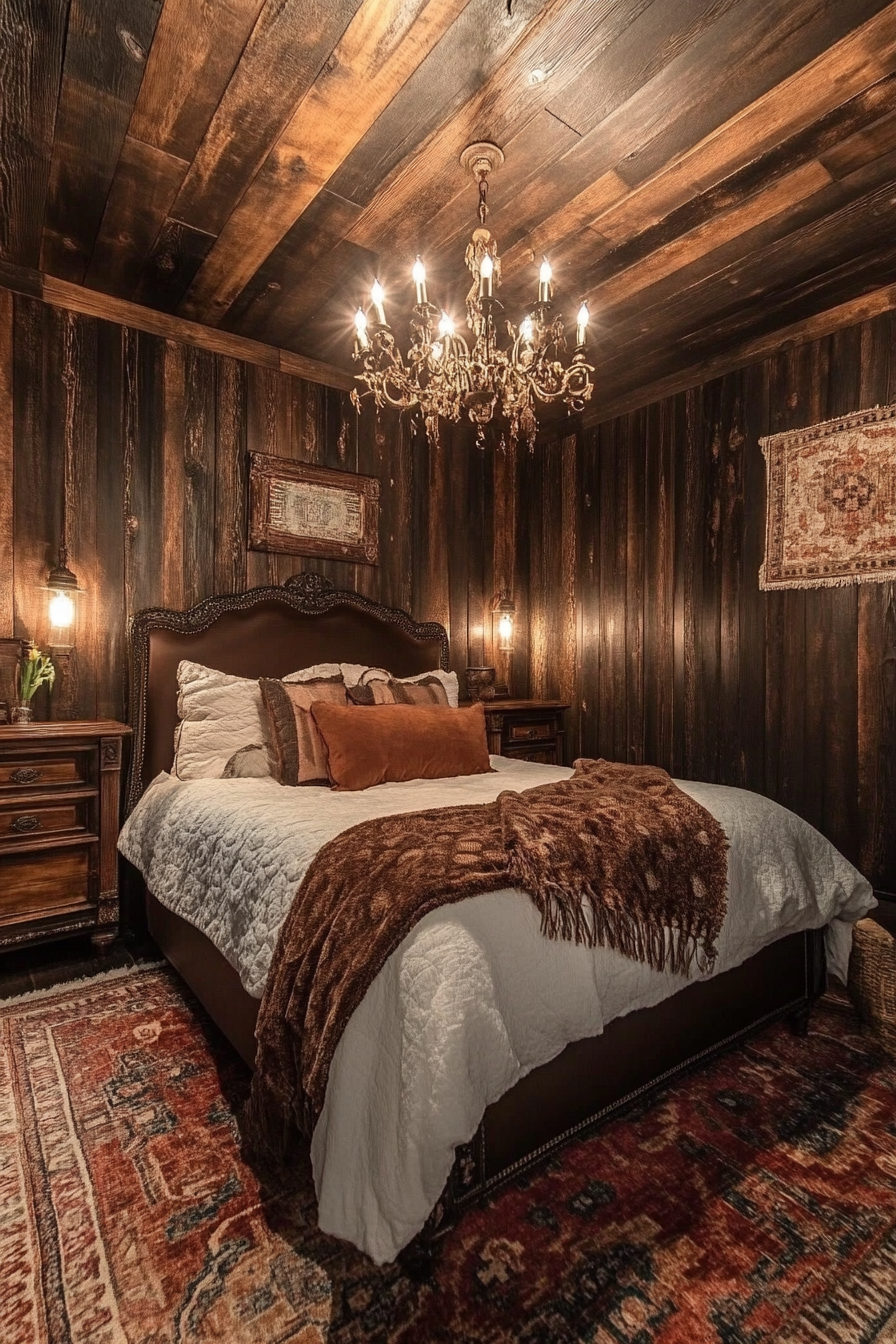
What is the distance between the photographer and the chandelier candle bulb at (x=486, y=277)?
1925mm

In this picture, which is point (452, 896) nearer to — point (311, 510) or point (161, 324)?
point (311, 510)

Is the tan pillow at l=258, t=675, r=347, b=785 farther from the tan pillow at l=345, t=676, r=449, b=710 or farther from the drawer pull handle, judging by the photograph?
the drawer pull handle

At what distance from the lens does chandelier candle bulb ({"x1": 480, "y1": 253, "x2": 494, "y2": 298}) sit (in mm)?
1925

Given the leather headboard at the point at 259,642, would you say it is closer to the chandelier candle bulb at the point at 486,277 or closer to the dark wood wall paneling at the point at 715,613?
the dark wood wall paneling at the point at 715,613

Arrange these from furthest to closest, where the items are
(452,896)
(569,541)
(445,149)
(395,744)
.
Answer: (569,541) < (395,744) < (445,149) < (452,896)

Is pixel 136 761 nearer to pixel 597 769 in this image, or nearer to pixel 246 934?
pixel 246 934

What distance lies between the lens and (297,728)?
8.25 ft

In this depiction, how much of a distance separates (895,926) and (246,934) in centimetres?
258

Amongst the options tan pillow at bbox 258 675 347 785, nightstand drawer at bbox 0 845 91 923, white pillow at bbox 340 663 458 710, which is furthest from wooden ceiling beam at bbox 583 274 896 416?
nightstand drawer at bbox 0 845 91 923

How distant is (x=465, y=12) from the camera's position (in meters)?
1.63

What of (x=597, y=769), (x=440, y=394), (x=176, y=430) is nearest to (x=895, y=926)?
(x=597, y=769)

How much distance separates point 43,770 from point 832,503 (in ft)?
11.3

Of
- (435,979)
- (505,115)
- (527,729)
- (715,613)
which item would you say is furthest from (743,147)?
(527,729)

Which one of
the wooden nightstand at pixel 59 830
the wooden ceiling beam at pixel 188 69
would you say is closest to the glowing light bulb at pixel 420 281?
the wooden ceiling beam at pixel 188 69
